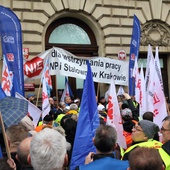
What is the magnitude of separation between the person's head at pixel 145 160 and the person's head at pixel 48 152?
0.52 meters

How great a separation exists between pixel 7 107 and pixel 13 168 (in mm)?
1706

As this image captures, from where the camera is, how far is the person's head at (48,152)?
2.50 metres

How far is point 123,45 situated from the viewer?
14914mm

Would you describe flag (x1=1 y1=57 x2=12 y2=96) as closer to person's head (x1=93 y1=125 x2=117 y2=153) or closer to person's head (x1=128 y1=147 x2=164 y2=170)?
person's head (x1=93 y1=125 x2=117 y2=153)

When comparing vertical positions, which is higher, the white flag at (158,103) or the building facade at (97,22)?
the building facade at (97,22)

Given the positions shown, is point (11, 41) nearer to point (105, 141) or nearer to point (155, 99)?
point (155, 99)

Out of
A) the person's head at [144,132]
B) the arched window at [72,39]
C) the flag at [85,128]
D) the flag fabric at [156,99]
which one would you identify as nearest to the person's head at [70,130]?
the flag at [85,128]

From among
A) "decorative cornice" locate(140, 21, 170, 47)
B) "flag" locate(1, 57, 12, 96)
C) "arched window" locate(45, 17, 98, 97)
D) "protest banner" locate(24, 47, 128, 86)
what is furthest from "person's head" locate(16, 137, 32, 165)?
"decorative cornice" locate(140, 21, 170, 47)

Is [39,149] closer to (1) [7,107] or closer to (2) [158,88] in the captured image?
(1) [7,107]

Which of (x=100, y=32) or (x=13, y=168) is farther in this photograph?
(x=100, y=32)

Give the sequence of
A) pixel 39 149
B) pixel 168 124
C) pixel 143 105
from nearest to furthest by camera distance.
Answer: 1. pixel 39 149
2. pixel 168 124
3. pixel 143 105

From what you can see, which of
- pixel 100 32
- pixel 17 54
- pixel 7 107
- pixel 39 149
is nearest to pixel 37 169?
pixel 39 149

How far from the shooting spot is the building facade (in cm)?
1352

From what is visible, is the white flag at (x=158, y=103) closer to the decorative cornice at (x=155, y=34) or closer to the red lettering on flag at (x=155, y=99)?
the red lettering on flag at (x=155, y=99)
